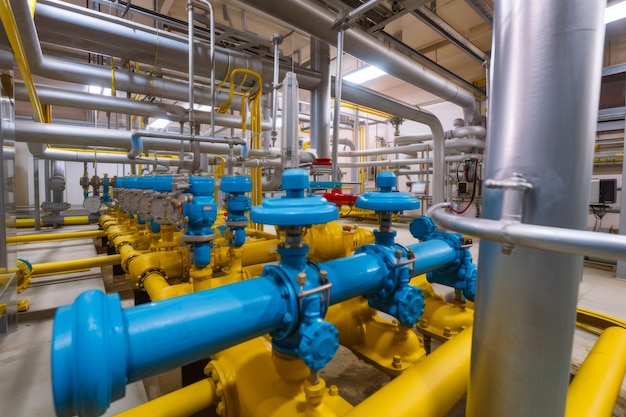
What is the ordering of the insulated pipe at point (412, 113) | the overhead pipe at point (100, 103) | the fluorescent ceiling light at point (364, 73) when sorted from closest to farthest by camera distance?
the overhead pipe at point (100, 103), the insulated pipe at point (412, 113), the fluorescent ceiling light at point (364, 73)

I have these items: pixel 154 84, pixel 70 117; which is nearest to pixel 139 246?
pixel 154 84

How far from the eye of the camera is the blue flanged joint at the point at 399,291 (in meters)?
0.78

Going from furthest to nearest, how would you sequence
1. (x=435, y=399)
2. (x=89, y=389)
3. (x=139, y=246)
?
(x=139, y=246)
(x=435, y=399)
(x=89, y=389)

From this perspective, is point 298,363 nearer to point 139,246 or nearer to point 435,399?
point 435,399

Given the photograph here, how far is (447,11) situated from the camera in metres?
2.58

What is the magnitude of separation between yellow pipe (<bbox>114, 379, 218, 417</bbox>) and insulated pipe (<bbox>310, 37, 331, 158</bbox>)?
5.75 feet

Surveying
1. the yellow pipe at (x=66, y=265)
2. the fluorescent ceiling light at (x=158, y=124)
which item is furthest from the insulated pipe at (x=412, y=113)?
the fluorescent ceiling light at (x=158, y=124)

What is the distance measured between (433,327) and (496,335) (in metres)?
0.84

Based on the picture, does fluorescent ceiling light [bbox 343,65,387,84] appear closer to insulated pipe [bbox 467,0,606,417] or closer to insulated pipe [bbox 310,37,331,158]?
insulated pipe [bbox 310,37,331,158]

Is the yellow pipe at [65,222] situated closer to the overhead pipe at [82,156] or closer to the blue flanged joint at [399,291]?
the overhead pipe at [82,156]

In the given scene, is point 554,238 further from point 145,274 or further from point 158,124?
point 158,124

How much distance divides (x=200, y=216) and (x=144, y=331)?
0.60 m

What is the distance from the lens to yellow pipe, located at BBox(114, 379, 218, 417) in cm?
64

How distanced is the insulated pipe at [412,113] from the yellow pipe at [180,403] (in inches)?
80.4
